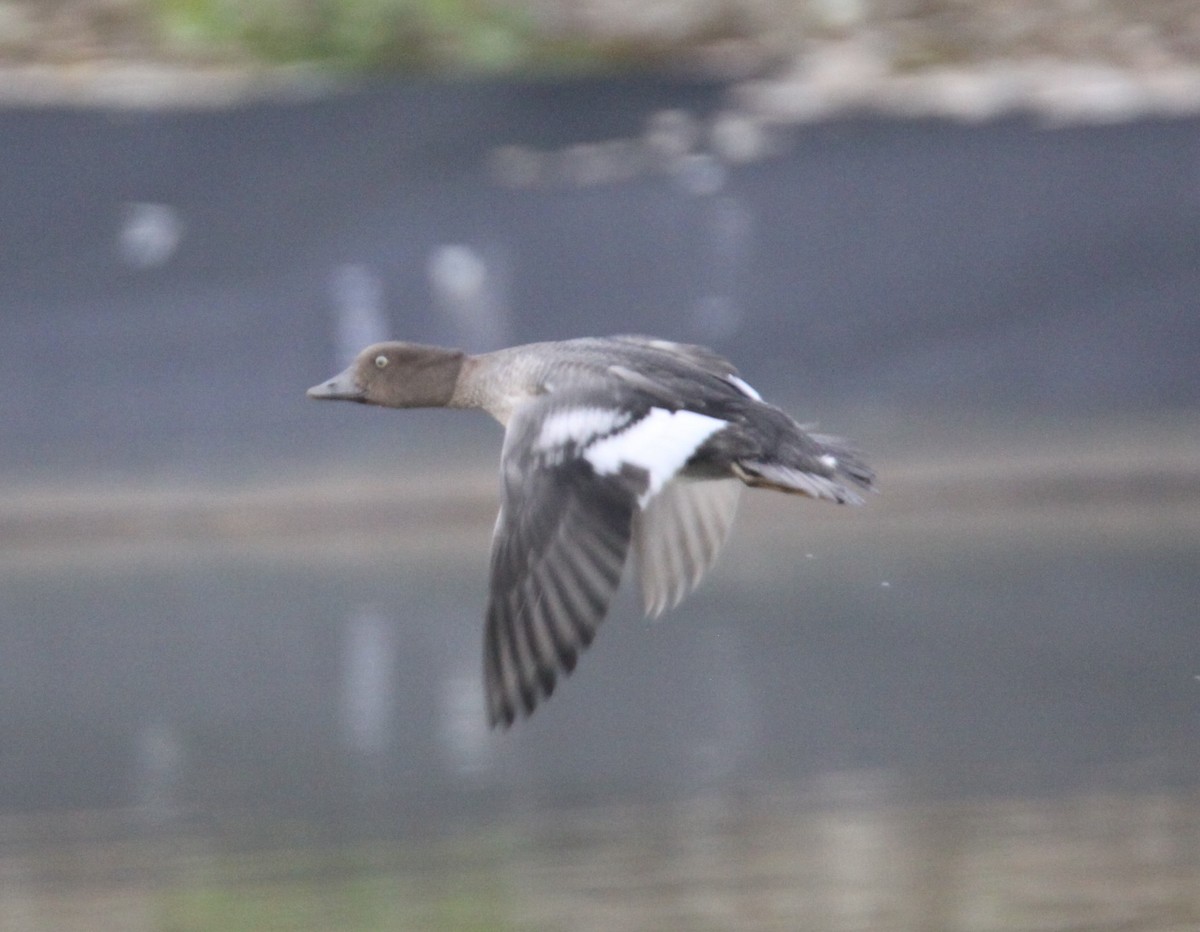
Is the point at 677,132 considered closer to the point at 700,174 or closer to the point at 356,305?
the point at 700,174

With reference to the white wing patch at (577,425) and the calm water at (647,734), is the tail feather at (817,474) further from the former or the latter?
the calm water at (647,734)

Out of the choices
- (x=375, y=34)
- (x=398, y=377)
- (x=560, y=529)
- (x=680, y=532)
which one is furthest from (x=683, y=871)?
(x=375, y=34)

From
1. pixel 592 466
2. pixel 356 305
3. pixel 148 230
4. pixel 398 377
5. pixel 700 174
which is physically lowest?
pixel 592 466

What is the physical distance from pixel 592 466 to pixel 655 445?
0.19m

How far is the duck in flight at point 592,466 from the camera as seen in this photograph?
4137 millimetres

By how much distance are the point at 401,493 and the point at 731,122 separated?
1.75 meters

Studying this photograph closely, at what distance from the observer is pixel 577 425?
14.6ft

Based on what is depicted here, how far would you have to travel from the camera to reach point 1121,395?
8.61 meters

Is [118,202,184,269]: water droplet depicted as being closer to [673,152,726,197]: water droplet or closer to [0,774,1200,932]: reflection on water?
[673,152,726,197]: water droplet

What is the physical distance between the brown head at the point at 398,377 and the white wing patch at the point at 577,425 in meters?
1.03

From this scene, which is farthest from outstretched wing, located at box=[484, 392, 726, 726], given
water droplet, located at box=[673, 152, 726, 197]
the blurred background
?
water droplet, located at box=[673, 152, 726, 197]

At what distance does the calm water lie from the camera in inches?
168

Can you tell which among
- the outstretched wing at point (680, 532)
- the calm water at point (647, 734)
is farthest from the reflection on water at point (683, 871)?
the outstretched wing at point (680, 532)

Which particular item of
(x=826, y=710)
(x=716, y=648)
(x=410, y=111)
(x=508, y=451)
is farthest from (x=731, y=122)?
(x=508, y=451)
